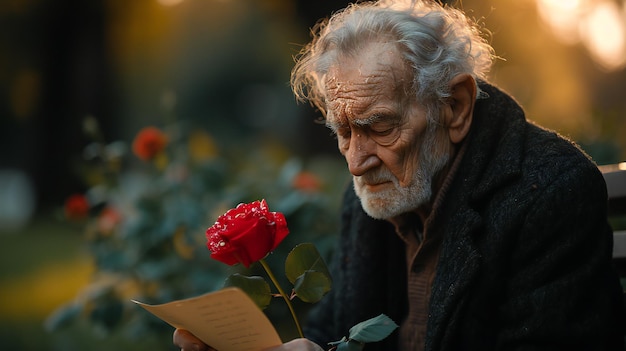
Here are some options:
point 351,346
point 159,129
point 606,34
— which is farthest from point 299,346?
point 606,34

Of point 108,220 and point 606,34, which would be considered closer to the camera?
point 108,220

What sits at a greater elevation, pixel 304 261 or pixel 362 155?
pixel 362 155

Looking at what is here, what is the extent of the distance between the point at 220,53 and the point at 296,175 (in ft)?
48.6

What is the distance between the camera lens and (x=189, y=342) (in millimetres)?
1942

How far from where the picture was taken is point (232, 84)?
20.1 meters

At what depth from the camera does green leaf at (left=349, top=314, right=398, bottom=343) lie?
1771 mm

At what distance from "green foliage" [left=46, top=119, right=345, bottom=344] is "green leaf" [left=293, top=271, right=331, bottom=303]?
1930 mm

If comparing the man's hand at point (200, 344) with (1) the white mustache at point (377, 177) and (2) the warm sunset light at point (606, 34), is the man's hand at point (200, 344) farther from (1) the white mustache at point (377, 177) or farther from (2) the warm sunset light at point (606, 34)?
(2) the warm sunset light at point (606, 34)

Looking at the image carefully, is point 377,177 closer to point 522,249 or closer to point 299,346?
point 522,249

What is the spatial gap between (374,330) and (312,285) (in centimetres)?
20

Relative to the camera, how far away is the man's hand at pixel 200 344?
189cm

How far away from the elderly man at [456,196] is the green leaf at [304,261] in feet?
0.69

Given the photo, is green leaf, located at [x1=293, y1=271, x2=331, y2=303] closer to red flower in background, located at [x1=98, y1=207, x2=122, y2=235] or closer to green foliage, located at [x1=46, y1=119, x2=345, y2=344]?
green foliage, located at [x1=46, y1=119, x2=345, y2=344]

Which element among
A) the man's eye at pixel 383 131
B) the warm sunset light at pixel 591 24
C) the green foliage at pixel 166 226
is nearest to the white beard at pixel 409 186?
the man's eye at pixel 383 131
